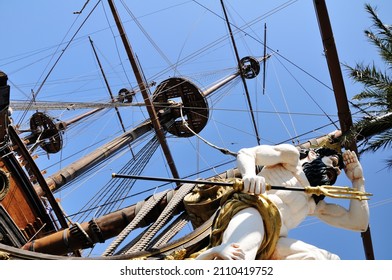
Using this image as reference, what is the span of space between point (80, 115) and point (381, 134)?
49.0 ft

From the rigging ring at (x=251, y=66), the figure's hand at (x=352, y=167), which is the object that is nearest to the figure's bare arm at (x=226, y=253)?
the figure's hand at (x=352, y=167)

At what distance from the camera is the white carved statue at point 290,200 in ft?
13.1

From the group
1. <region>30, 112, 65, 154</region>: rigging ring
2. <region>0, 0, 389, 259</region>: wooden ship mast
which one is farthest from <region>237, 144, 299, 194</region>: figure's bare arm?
<region>30, 112, 65, 154</region>: rigging ring

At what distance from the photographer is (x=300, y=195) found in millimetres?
4469

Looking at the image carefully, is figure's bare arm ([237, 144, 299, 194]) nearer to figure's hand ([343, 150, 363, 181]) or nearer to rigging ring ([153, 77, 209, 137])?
figure's hand ([343, 150, 363, 181])

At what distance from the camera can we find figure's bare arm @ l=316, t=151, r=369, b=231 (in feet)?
14.8

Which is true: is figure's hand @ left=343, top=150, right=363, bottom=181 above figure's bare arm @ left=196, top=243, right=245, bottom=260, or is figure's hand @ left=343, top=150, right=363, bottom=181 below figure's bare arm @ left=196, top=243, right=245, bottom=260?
below

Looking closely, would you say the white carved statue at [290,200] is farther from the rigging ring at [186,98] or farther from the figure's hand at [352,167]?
the rigging ring at [186,98]

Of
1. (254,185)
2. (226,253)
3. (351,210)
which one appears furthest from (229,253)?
(351,210)

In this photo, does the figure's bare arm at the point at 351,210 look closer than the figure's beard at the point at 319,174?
Yes

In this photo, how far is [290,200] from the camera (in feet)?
14.4

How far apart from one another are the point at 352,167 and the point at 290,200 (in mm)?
742

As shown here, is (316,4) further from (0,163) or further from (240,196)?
(0,163)
